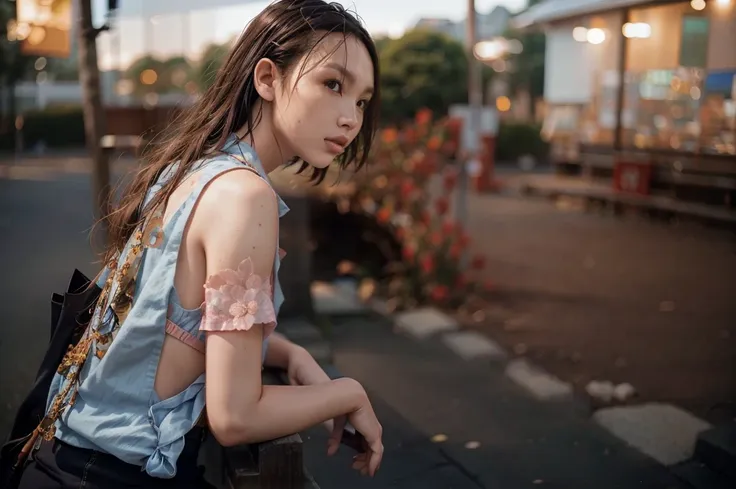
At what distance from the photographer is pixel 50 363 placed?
1.53 metres

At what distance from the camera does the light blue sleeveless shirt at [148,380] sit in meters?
1.31

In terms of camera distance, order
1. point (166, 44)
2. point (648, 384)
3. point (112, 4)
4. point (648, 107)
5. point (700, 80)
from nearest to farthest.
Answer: point (112, 4) → point (648, 384) → point (166, 44) → point (700, 80) → point (648, 107)

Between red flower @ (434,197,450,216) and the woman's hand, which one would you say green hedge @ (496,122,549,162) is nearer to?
red flower @ (434,197,450,216)

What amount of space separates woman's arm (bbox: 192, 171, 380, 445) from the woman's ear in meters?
0.18

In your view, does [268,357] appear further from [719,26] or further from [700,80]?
[700,80]

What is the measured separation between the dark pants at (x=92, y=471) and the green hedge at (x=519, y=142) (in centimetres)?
1857

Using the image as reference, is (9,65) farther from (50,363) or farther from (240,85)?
(240,85)

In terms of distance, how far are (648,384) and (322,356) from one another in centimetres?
164

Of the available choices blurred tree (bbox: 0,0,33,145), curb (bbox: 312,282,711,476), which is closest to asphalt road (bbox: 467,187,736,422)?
curb (bbox: 312,282,711,476)

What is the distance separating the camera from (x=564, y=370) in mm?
4254

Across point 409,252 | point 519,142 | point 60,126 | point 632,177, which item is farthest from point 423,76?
point 60,126

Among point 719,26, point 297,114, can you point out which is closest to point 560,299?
point 719,26

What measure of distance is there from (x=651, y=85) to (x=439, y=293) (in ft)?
21.4

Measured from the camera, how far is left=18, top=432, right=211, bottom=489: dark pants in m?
1.36
